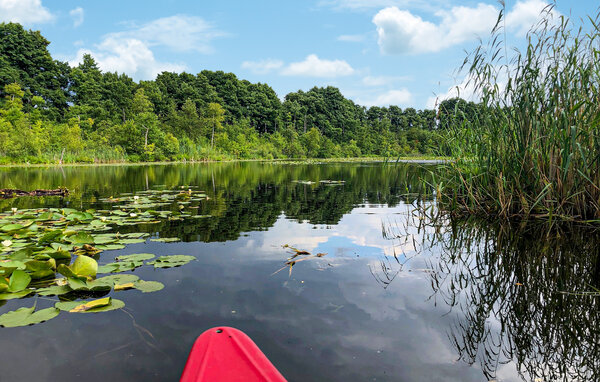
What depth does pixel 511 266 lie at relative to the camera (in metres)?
3.32

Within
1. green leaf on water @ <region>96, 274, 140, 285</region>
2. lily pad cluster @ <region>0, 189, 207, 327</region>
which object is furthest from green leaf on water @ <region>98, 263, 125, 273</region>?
green leaf on water @ <region>96, 274, 140, 285</region>

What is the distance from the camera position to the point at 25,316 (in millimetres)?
2236

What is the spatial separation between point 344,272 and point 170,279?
1.56 m

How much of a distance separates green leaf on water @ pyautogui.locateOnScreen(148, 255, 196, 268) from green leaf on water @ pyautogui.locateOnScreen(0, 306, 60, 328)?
3.34 feet

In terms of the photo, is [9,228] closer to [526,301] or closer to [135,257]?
[135,257]

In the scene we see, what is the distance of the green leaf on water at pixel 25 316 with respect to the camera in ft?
7.04

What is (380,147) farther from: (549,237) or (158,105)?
(549,237)

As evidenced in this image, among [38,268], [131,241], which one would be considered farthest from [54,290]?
[131,241]

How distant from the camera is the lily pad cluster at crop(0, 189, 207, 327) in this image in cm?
242

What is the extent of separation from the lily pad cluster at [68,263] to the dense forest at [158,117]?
502 centimetres

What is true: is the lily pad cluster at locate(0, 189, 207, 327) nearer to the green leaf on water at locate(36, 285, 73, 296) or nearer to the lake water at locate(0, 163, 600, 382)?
the green leaf on water at locate(36, 285, 73, 296)

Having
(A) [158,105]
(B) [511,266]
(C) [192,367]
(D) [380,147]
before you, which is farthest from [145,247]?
(D) [380,147]

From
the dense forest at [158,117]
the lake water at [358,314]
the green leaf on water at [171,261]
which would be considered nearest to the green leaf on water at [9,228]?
the lake water at [358,314]

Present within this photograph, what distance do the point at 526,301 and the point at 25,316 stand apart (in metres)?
3.45
